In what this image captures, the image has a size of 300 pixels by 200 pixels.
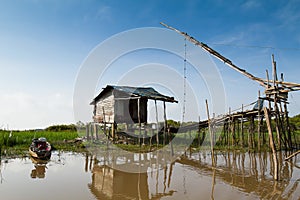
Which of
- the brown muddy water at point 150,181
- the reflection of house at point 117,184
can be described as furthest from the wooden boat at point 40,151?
the reflection of house at point 117,184

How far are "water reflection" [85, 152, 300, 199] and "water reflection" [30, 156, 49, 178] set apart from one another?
5.66 feet

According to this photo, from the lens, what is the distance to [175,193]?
694 centimetres

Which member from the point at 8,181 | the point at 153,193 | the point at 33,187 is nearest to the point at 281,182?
the point at 153,193

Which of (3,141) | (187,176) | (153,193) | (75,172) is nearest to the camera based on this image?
(153,193)

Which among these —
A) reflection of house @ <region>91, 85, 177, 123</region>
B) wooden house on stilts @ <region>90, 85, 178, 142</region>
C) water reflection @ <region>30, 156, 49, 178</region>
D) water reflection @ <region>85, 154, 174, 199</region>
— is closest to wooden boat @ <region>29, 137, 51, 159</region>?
water reflection @ <region>30, 156, 49, 178</region>

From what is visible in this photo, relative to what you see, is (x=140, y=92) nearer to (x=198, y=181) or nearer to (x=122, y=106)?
(x=122, y=106)

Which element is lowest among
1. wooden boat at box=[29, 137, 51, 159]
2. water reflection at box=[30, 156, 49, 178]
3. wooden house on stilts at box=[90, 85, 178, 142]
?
water reflection at box=[30, 156, 49, 178]

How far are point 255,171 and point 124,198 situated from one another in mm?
5709

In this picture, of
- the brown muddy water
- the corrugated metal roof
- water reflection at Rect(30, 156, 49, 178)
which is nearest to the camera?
the brown muddy water

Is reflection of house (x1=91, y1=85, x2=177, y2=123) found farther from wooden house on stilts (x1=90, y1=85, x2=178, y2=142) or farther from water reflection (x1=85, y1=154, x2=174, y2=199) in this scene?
water reflection (x1=85, y1=154, x2=174, y2=199)

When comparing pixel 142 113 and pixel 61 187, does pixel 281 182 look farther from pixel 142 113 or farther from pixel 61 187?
pixel 142 113

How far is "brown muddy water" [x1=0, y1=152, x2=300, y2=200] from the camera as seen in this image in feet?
22.2

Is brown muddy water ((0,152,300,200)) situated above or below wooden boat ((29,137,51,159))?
below

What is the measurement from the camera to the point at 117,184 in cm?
798
